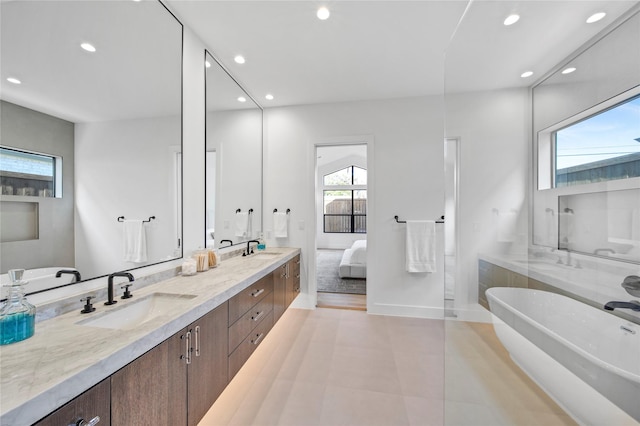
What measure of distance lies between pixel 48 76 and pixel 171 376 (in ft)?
4.84

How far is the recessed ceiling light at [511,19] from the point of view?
1.68m

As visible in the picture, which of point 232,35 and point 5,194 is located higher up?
point 232,35

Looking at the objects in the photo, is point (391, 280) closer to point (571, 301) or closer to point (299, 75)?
point (571, 301)

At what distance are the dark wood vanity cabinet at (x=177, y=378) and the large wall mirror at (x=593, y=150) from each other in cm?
237

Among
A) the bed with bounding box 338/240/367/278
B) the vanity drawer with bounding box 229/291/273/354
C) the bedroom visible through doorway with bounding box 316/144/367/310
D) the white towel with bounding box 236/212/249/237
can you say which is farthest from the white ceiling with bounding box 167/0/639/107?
the bedroom visible through doorway with bounding box 316/144/367/310

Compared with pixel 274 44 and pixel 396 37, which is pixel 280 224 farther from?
pixel 396 37

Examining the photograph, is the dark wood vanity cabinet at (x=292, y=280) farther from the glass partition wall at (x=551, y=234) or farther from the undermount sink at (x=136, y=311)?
the glass partition wall at (x=551, y=234)

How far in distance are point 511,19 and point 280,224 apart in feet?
9.50

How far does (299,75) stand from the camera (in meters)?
2.60

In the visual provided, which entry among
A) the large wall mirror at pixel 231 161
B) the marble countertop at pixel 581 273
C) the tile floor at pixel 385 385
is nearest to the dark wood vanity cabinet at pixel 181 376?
the tile floor at pixel 385 385

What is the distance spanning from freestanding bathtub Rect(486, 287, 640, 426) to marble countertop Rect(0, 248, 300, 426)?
79.6 inches

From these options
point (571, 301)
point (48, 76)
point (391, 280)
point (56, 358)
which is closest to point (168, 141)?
point (48, 76)

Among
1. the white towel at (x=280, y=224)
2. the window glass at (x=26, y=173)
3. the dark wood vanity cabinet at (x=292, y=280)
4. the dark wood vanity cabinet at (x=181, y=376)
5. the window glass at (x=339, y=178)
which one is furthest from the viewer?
the window glass at (x=339, y=178)

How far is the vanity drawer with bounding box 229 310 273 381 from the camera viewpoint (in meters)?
1.55
